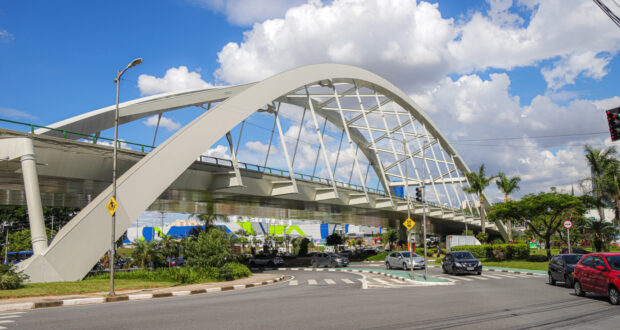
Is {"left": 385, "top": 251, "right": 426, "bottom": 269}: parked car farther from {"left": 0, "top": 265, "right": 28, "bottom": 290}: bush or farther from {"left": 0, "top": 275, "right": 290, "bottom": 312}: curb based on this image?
{"left": 0, "top": 265, "right": 28, "bottom": 290}: bush

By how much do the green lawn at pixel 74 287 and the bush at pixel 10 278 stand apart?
0.31 meters

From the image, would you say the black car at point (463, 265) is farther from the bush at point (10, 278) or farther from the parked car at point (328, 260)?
the bush at point (10, 278)

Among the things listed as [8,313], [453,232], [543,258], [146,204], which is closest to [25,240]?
[146,204]

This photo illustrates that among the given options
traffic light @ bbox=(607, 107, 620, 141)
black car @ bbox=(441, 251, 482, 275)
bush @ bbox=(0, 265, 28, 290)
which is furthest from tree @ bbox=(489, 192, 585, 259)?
bush @ bbox=(0, 265, 28, 290)

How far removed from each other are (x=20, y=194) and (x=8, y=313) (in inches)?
878

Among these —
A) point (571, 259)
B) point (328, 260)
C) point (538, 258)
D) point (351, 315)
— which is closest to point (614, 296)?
point (571, 259)

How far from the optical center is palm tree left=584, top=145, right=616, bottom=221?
49.2 m

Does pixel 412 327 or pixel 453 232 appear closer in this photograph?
pixel 412 327

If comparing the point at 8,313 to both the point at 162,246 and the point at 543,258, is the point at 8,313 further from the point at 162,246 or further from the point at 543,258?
the point at 543,258

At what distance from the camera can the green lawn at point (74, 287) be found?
53.0 feet

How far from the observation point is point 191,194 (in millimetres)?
34312

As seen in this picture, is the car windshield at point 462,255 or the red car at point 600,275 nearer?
the red car at point 600,275

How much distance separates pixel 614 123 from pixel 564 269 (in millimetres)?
6081

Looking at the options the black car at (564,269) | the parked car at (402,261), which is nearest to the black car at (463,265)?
the parked car at (402,261)
